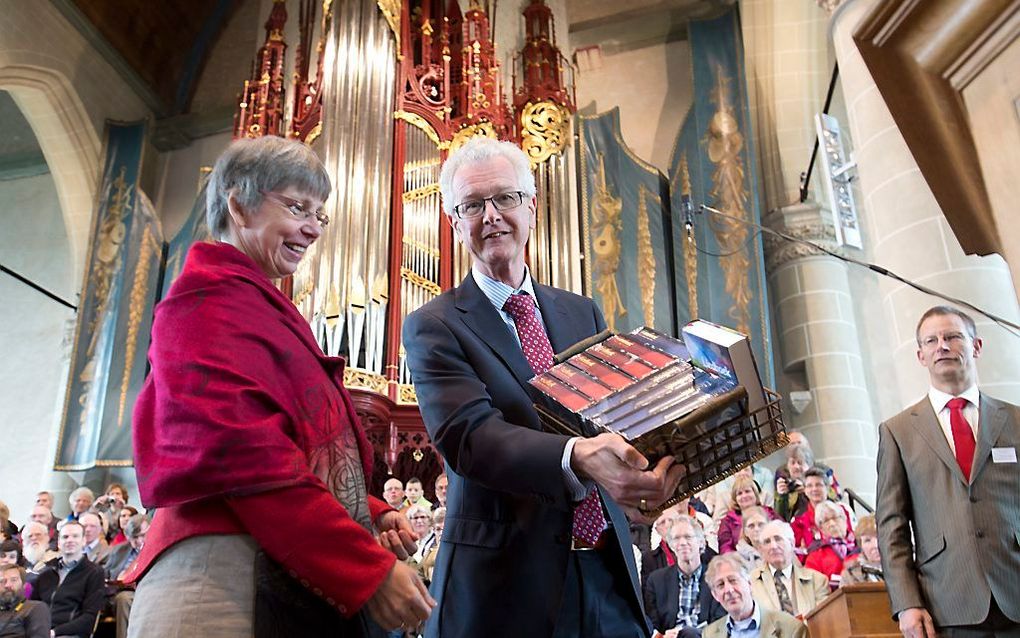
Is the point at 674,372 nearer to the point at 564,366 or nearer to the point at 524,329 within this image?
the point at 564,366

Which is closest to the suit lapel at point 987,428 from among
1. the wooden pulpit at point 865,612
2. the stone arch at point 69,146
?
the wooden pulpit at point 865,612

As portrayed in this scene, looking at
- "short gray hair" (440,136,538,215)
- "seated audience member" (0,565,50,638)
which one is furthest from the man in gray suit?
"seated audience member" (0,565,50,638)

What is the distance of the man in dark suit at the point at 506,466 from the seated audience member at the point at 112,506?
22.2ft

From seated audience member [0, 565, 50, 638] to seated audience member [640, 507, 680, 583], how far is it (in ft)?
10.6

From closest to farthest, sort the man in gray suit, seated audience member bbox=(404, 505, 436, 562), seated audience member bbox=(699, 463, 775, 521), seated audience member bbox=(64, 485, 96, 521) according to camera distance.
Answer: the man in gray suit → seated audience member bbox=(404, 505, 436, 562) → seated audience member bbox=(699, 463, 775, 521) → seated audience member bbox=(64, 485, 96, 521)

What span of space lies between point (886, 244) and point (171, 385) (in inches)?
162

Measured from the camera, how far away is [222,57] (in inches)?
452

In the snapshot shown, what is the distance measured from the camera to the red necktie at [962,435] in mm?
2605

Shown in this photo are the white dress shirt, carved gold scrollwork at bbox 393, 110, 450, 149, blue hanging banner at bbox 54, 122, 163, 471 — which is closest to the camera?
the white dress shirt

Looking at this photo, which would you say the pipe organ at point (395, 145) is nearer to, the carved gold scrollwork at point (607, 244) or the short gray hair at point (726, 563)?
the carved gold scrollwork at point (607, 244)

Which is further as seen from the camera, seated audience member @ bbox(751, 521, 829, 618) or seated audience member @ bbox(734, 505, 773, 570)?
seated audience member @ bbox(734, 505, 773, 570)

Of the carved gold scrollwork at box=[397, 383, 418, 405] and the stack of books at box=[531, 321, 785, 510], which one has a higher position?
the carved gold scrollwork at box=[397, 383, 418, 405]

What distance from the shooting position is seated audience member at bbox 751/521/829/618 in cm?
436

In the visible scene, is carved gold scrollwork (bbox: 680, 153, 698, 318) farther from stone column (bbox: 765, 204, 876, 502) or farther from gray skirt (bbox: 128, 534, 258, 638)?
gray skirt (bbox: 128, 534, 258, 638)
